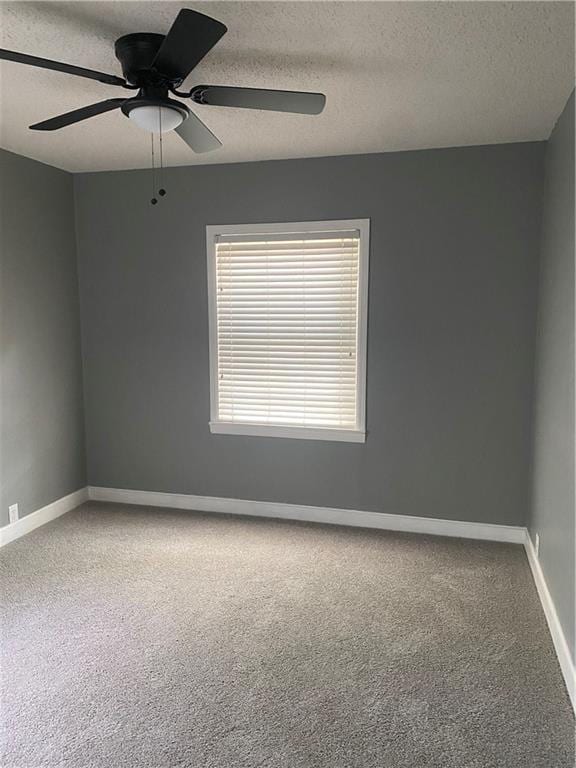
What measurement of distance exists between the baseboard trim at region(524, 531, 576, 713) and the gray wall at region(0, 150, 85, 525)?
3.26m

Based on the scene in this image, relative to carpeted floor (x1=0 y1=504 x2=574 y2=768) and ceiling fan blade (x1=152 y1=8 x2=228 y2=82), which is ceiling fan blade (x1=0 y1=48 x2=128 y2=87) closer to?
ceiling fan blade (x1=152 y1=8 x2=228 y2=82)

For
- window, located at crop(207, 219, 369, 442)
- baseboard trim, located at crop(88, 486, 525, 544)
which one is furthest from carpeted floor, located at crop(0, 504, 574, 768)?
window, located at crop(207, 219, 369, 442)

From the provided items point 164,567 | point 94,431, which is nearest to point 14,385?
point 94,431

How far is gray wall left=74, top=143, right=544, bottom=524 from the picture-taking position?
→ 11.6ft

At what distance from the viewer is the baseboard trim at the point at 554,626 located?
88.7 inches

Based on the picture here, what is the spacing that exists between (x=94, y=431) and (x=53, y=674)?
2299 mm

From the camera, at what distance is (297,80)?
8.05 ft

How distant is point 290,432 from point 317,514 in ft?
2.03

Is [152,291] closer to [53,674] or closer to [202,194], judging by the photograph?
[202,194]

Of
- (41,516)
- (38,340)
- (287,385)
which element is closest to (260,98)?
(287,385)

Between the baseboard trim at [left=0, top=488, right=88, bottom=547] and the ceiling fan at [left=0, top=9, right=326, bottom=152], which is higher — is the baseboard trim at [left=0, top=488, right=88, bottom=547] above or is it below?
below

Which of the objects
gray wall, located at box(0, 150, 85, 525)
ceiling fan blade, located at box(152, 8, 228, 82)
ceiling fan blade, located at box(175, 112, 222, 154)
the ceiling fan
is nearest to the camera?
ceiling fan blade, located at box(152, 8, 228, 82)

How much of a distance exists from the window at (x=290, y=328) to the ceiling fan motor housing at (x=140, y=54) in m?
1.85

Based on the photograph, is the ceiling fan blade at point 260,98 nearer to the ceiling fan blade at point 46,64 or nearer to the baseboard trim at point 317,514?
the ceiling fan blade at point 46,64
